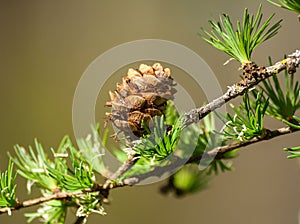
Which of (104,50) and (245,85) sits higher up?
(104,50)

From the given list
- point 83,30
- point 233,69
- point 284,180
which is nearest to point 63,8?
point 83,30

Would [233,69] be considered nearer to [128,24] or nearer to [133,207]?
[128,24]

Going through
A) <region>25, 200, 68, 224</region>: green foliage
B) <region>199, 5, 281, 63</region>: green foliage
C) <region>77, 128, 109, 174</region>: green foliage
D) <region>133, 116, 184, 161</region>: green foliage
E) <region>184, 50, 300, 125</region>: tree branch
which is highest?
<region>199, 5, 281, 63</region>: green foliage

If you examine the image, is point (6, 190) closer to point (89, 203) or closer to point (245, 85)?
point (89, 203)

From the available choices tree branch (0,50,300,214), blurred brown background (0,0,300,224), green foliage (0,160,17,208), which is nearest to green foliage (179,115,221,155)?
tree branch (0,50,300,214)

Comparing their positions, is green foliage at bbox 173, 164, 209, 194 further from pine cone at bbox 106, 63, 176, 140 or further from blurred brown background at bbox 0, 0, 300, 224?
blurred brown background at bbox 0, 0, 300, 224

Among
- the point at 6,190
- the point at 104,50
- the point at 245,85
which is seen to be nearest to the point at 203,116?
the point at 245,85
